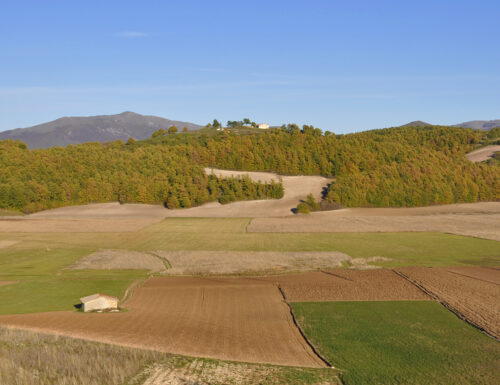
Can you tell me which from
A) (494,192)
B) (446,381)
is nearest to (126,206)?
(446,381)

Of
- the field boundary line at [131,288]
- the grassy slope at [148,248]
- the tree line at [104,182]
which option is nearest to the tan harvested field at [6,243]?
the grassy slope at [148,248]

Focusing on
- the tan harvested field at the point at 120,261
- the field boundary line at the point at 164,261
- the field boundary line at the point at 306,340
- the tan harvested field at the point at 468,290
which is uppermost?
the tan harvested field at the point at 468,290

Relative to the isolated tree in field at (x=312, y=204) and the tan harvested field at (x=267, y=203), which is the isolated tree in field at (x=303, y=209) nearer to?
the tan harvested field at (x=267, y=203)

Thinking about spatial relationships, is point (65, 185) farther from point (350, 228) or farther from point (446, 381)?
point (446, 381)

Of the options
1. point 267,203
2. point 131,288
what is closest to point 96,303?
point 131,288

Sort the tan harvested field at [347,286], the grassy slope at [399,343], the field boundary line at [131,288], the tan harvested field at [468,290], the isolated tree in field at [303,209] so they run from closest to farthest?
the grassy slope at [399,343], the tan harvested field at [468,290], the field boundary line at [131,288], the tan harvested field at [347,286], the isolated tree in field at [303,209]

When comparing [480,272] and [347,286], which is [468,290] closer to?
[480,272]
